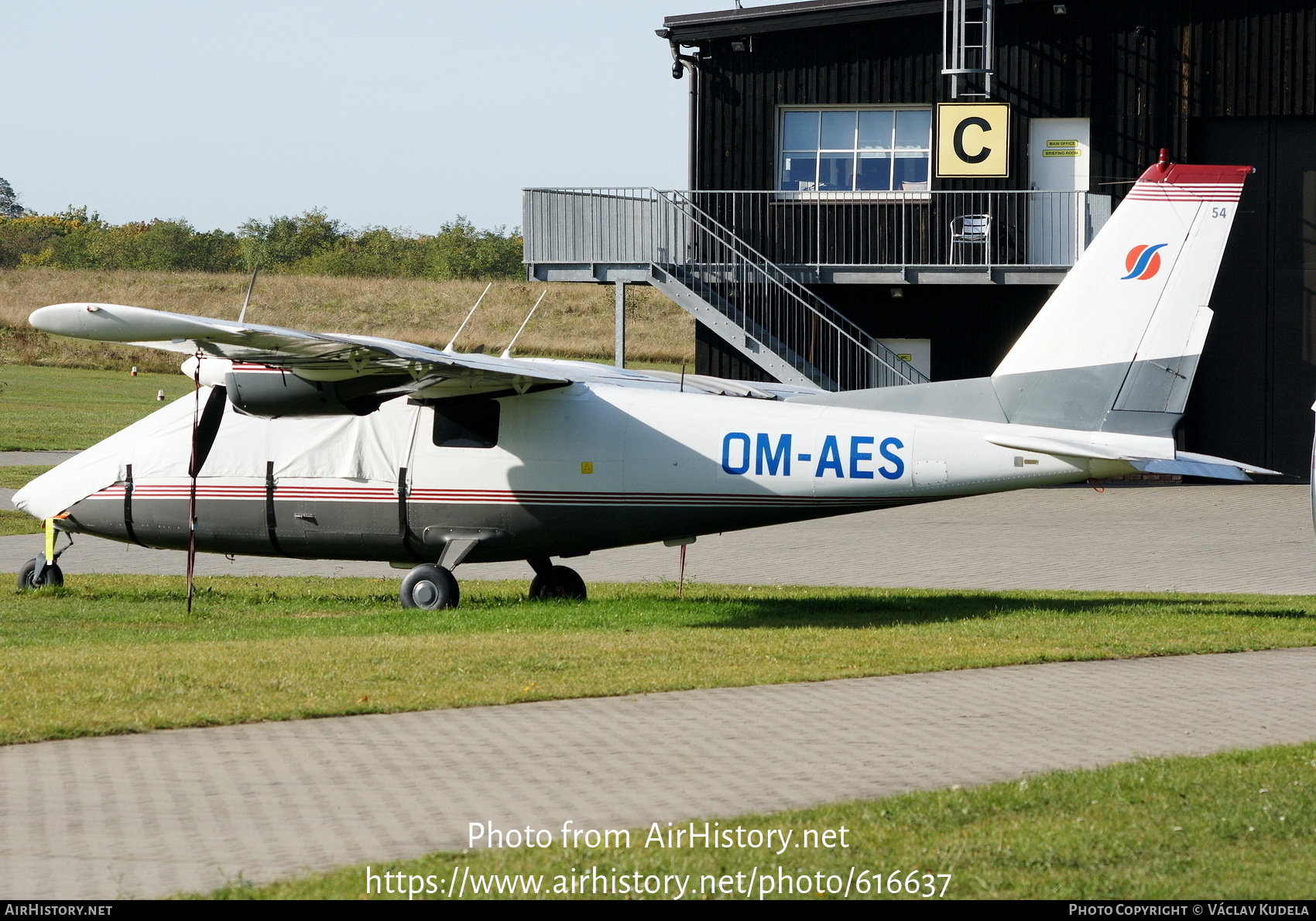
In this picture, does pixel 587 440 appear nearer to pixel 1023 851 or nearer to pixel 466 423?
pixel 466 423

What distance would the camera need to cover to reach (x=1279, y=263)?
29.8m

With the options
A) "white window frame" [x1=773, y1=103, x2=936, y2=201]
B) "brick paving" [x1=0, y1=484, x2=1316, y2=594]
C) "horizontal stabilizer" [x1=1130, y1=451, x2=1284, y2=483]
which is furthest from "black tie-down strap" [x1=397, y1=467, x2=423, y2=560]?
"white window frame" [x1=773, y1=103, x2=936, y2=201]

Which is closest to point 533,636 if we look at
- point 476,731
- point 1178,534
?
point 476,731

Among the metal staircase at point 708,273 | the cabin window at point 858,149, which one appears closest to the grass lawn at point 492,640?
the metal staircase at point 708,273

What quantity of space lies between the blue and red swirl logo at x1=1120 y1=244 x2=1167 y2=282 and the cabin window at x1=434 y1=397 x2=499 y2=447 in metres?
6.16

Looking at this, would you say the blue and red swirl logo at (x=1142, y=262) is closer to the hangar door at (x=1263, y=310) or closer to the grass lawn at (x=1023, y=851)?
the grass lawn at (x=1023, y=851)

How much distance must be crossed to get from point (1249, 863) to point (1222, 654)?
5893 millimetres

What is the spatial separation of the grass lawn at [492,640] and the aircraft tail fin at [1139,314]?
1.99m

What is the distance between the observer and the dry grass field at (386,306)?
223ft

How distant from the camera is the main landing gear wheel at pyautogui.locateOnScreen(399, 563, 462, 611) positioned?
47.0 feet

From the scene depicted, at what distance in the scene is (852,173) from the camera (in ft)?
97.6

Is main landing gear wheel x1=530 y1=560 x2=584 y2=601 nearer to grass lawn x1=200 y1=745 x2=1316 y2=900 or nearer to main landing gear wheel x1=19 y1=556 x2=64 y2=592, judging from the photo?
main landing gear wheel x1=19 y1=556 x2=64 y2=592

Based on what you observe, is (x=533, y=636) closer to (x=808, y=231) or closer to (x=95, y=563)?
(x=95, y=563)

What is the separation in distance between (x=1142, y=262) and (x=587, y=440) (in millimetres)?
5440
